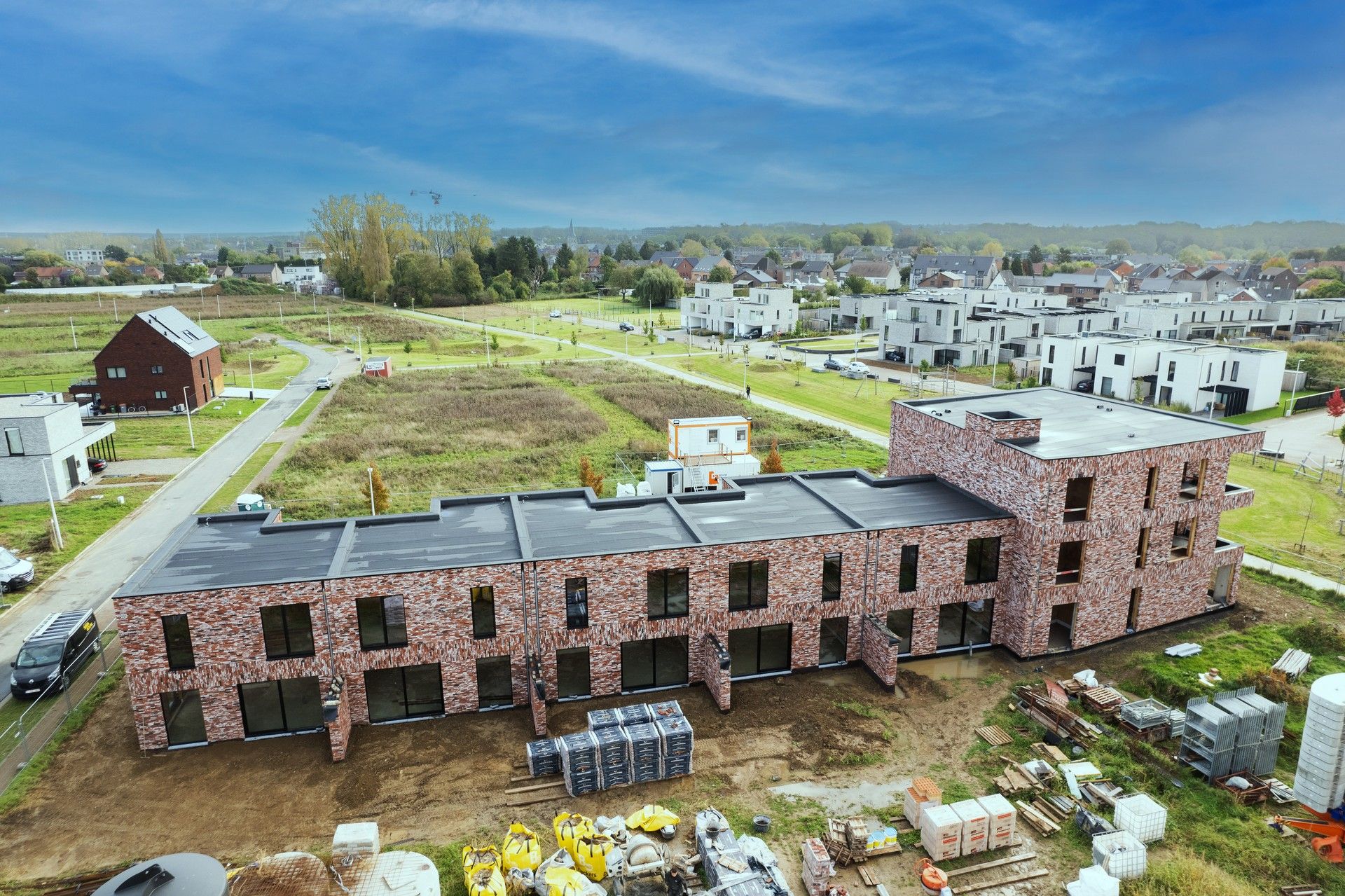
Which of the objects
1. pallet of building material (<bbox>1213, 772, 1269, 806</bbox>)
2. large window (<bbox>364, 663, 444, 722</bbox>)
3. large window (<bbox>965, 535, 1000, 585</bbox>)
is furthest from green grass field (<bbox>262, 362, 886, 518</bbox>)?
pallet of building material (<bbox>1213, 772, 1269, 806</bbox>)

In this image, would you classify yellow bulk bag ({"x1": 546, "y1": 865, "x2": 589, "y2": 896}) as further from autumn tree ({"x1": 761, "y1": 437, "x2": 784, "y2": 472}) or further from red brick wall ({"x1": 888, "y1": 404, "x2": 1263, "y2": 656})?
autumn tree ({"x1": 761, "y1": 437, "x2": 784, "y2": 472})

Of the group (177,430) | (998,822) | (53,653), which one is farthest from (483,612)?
(177,430)

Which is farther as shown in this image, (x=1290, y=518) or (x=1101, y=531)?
(x=1290, y=518)

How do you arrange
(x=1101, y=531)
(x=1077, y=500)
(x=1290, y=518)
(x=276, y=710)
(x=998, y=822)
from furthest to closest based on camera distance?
(x=1290, y=518) < (x=1101, y=531) < (x=1077, y=500) < (x=276, y=710) < (x=998, y=822)

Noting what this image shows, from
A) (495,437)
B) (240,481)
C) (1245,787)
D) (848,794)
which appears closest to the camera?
(1245,787)

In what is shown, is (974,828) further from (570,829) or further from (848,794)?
(570,829)

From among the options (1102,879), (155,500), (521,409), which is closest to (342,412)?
(521,409)
